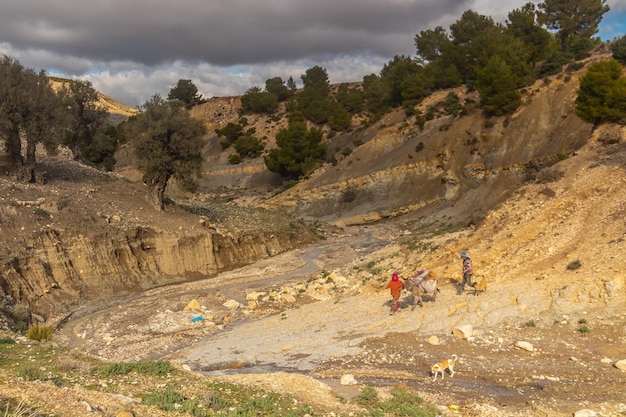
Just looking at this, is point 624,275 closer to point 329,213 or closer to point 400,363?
point 400,363

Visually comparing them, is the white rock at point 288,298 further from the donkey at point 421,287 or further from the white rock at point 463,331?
the white rock at point 463,331

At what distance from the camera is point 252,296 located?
2506cm

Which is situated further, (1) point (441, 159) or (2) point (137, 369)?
(1) point (441, 159)

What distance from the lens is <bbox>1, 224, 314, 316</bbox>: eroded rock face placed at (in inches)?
923

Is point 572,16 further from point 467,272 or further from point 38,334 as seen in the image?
point 38,334

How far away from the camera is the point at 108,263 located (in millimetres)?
27562

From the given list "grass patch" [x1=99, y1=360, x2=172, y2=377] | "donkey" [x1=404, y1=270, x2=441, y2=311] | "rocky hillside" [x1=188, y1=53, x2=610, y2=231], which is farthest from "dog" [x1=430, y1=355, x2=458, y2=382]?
"rocky hillside" [x1=188, y1=53, x2=610, y2=231]

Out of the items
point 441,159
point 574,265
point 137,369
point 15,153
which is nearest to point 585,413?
point 574,265

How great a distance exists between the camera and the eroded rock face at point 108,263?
23438 mm

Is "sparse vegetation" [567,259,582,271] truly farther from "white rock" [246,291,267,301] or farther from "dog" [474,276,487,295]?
"white rock" [246,291,267,301]

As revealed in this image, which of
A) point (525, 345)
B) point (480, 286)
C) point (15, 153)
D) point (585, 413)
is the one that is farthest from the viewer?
point (15, 153)

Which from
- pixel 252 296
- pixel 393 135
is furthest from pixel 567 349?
pixel 393 135

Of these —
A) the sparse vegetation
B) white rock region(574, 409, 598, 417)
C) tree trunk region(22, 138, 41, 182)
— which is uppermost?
tree trunk region(22, 138, 41, 182)

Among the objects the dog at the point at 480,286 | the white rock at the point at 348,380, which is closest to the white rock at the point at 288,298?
the dog at the point at 480,286
